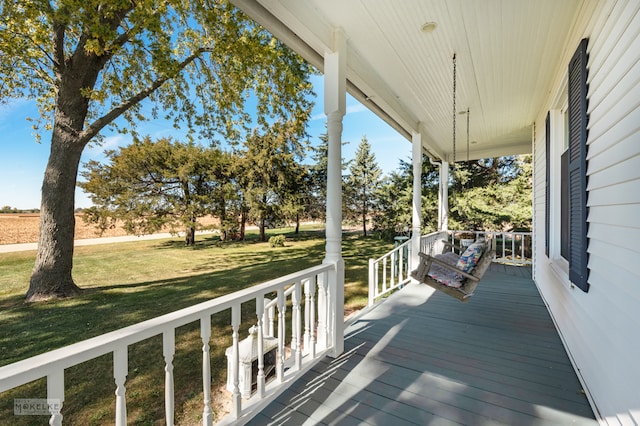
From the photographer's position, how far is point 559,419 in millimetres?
1851

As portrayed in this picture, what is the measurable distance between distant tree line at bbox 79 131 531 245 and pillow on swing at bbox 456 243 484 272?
8.34 meters

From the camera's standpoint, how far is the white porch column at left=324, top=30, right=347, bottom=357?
8.88ft

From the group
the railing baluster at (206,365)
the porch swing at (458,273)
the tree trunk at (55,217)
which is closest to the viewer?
the railing baluster at (206,365)

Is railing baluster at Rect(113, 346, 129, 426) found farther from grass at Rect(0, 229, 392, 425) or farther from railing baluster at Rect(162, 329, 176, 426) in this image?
grass at Rect(0, 229, 392, 425)

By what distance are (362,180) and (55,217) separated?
1569 centimetres

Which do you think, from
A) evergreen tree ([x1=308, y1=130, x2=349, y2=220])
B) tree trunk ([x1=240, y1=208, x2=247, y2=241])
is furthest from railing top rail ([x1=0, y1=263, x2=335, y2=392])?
evergreen tree ([x1=308, y1=130, x2=349, y2=220])

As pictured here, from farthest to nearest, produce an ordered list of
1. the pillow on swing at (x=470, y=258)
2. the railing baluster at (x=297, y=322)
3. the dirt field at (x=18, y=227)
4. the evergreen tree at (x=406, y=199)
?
the evergreen tree at (x=406, y=199) → the dirt field at (x=18, y=227) → the pillow on swing at (x=470, y=258) → the railing baluster at (x=297, y=322)

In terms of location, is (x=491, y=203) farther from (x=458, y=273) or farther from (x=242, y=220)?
(x=242, y=220)

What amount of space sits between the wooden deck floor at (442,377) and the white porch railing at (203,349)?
167mm

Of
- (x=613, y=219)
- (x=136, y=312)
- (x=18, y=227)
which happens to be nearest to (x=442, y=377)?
(x=613, y=219)

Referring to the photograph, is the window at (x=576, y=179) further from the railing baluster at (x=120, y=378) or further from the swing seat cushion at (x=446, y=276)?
the railing baluster at (x=120, y=378)

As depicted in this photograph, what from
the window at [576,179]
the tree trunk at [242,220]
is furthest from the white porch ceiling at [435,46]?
the tree trunk at [242,220]

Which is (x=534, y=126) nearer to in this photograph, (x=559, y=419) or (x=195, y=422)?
(x=559, y=419)

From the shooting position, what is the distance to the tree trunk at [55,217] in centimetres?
612
